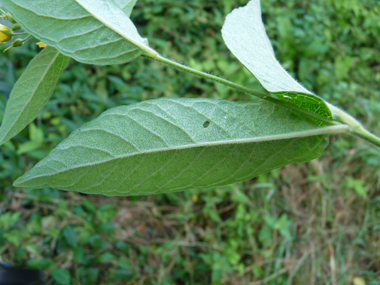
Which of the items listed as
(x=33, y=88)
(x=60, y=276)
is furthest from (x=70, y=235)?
(x=33, y=88)

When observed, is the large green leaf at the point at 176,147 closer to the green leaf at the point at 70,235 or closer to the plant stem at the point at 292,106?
the plant stem at the point at 292,106

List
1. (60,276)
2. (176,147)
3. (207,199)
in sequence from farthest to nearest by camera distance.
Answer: (207,199), (60,276), (176,147)

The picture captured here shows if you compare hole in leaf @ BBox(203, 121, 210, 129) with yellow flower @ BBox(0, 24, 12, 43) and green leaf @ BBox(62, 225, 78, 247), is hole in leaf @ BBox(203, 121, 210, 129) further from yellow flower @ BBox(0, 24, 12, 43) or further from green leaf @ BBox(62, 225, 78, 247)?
green leaf @ BBox(62, 225, 78, 247)

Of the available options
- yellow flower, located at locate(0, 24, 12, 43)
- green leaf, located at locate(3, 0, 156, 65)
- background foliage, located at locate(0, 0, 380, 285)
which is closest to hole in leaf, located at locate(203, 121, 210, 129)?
green leaf, located at locate(3, 0, 156, 65)

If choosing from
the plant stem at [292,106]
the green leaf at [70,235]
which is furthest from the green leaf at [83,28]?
the green leaf at [70,235]

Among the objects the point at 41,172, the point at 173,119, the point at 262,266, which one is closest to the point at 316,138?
the point at 173,119

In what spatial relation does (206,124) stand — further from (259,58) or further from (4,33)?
(4,33)

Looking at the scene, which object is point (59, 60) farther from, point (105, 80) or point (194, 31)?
point (194, 31)
